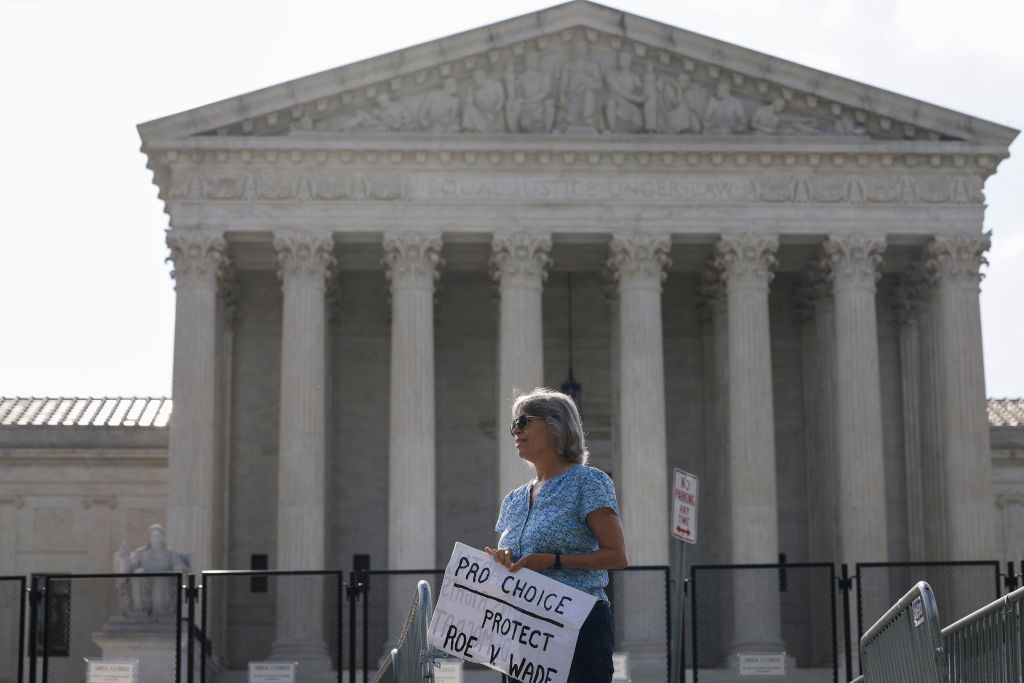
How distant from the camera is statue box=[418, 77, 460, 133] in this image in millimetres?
→ 42312

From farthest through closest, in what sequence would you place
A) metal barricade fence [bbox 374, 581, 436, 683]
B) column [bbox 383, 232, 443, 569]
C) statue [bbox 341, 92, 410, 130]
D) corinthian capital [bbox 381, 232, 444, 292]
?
statue [bbox 341, 92, 410, 130] → corinthian capital [bbox 381, 232, 444, 292] → column [bbox 383, 232, 443, 569] → metal barricade fence [bbox 374, 581, 436, 683]

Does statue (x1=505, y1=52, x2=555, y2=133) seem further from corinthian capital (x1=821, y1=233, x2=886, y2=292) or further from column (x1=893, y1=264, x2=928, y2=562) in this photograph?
column (x1=893, y1=264, x2=928, y2=562)

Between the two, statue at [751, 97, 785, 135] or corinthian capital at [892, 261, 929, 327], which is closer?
statue at [751, 97, 785, 135]

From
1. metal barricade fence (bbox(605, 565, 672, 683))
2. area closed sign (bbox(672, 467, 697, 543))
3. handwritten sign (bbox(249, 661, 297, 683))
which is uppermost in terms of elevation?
area closed sign (bbox(672, 467, 697, 543))

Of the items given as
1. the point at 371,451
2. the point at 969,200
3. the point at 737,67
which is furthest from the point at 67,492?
the point at 969,200

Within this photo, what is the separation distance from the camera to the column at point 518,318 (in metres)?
41.2

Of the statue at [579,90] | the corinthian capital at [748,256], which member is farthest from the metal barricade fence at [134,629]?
the corinthian capital at [748,256]

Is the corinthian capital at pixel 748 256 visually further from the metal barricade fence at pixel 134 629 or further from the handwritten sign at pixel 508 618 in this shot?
the handwritten sign at pixel 508 618

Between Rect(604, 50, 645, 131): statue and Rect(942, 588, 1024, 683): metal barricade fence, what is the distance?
106 ft

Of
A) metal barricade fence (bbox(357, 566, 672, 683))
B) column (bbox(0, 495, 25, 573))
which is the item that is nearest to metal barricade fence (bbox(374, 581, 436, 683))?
metal barricade fence (bbox(357, 566, 672, 683))

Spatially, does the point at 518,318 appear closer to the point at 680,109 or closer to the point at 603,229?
the point at 603,229

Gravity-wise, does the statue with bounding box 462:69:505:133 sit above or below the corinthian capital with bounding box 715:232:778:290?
above

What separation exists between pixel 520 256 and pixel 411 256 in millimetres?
3082

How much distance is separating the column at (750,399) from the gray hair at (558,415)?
104ft
